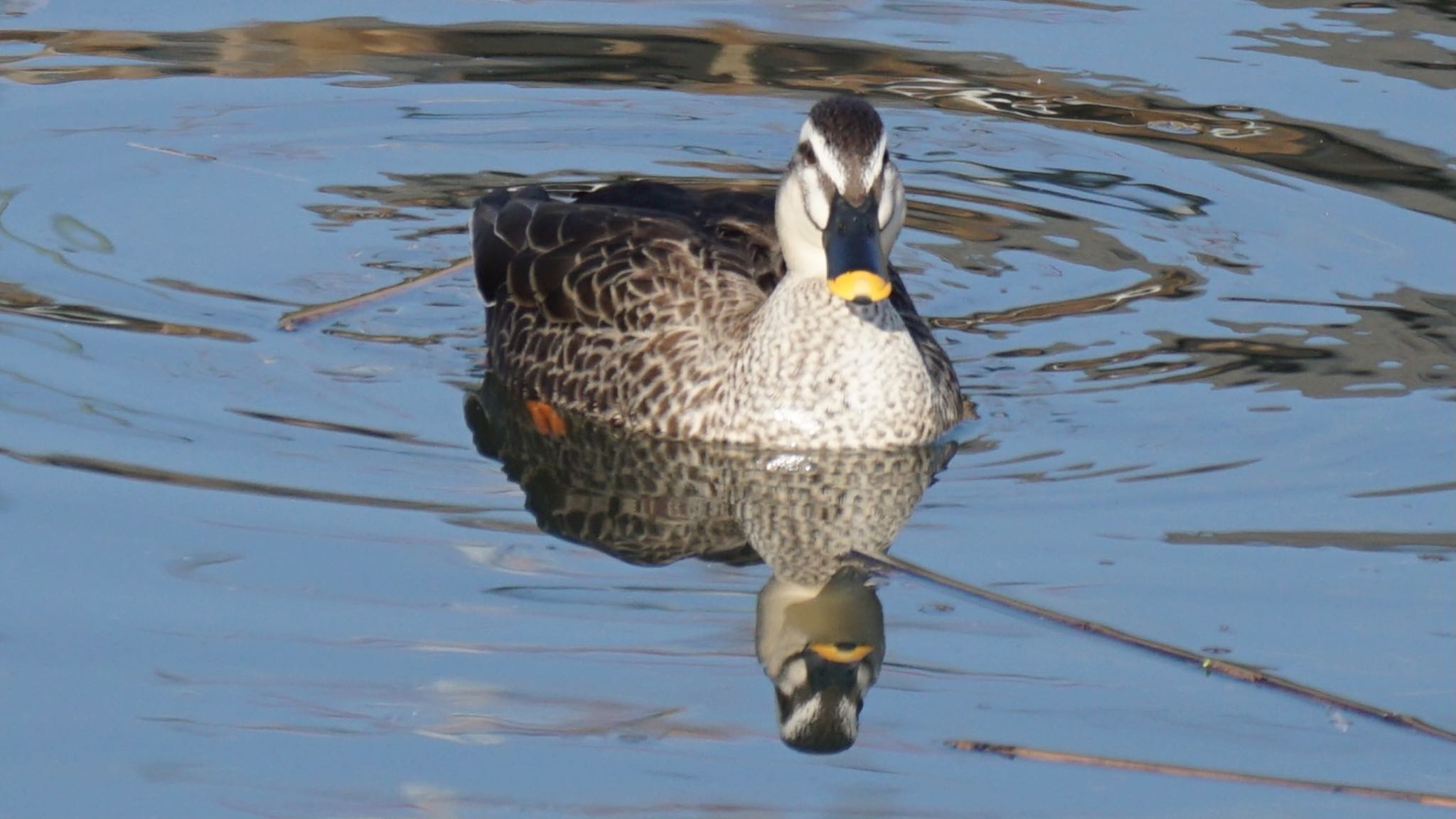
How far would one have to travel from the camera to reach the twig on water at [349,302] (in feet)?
34.1

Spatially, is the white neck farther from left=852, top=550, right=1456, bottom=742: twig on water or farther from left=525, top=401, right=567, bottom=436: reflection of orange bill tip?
left=852, top=550, right=1456, bottom=742: twig on water

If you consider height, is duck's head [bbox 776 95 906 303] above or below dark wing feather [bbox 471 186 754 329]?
above

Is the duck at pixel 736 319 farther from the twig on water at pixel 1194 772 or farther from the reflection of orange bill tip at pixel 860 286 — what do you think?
the twig on water at pixel 1194 772

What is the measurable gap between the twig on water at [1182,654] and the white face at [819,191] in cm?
144

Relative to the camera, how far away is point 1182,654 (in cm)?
717

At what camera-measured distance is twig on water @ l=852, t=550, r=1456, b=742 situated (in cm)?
678

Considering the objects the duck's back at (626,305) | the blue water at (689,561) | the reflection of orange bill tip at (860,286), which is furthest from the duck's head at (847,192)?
the blue water at (689,561)

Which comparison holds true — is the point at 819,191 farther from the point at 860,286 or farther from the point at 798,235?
the point at 860,286

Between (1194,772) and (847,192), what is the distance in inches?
112

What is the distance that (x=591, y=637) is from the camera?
7332mm

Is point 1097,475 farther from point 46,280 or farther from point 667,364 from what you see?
point 46,280

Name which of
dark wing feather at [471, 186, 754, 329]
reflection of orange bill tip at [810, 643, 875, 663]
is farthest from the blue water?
dark wing feather at [471, 186, 754, 329]

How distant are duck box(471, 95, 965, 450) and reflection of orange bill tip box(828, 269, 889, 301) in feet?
0.86

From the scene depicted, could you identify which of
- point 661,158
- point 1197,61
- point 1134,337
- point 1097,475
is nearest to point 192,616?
point 1097,475
